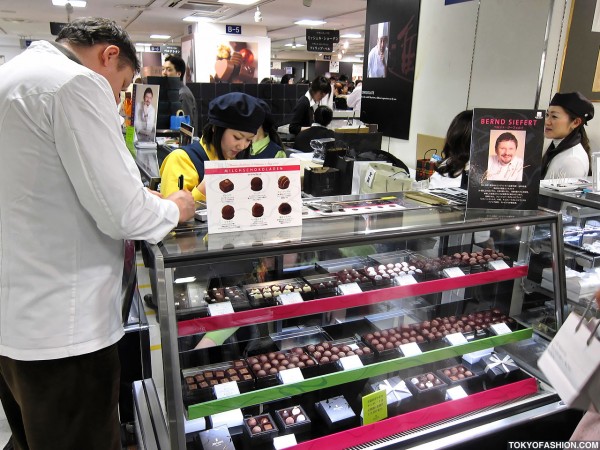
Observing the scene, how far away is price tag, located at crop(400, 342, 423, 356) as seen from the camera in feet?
6.33

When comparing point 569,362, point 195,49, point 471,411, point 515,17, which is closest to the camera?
point 569,362

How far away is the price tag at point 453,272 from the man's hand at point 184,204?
40.9 inches

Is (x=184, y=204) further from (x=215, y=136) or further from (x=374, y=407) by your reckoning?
(x=374, y=407)

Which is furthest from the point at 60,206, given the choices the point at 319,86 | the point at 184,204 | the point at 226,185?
the point at 319,86

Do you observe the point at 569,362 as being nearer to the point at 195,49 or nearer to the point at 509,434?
the point at 509,434

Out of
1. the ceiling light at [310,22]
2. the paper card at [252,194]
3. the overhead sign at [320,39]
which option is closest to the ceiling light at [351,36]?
the overhead sign at [320,39]

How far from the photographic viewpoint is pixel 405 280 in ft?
6.21

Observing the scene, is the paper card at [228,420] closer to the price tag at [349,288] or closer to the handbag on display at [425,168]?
the price tag at [349,288]

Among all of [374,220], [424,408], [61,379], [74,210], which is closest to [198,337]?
[61,379]

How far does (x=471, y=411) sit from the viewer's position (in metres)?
1.89

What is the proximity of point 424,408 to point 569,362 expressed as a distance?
0.79 m

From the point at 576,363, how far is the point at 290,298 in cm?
89

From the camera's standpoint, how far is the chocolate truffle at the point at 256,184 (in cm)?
155

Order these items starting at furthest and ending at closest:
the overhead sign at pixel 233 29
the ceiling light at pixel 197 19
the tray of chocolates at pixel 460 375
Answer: the overhead sign at pixel 233 29 < the ceiling light at pixel 197 19 < the tray of chocolates at pixel 460 375
